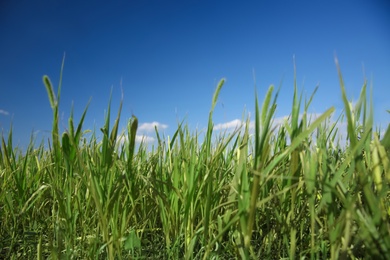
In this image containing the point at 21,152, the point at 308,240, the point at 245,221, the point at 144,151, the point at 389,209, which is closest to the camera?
the point at 245,221

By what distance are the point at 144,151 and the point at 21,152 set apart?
3.55 ft

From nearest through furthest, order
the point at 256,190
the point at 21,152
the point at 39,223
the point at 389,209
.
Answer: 1. the point at 256,190
2. the point at 389,209
3. the point at 39,223
4. the point at 21,152

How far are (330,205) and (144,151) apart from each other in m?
1.42

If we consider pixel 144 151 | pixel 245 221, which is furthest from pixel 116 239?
pixel 144 151

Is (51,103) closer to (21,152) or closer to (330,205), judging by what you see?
(330,205)

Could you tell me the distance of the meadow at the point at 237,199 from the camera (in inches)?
31.0

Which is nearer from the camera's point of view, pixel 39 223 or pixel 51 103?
pixel 51 103

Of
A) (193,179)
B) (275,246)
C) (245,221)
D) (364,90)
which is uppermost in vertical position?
(364,90)

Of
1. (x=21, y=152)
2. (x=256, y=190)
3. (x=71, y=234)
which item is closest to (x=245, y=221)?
(x=256, y=190)

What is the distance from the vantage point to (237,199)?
1162 millimetres

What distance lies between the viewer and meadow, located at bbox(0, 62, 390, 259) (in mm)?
789

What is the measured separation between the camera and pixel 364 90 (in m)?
0.99

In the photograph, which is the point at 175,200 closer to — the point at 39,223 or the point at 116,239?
the point at 116,239

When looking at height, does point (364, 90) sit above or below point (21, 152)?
below
